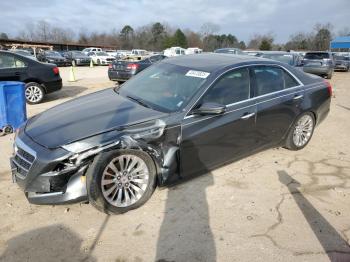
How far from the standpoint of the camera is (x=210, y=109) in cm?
371

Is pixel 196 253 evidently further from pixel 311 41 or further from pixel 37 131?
pixel 311 41

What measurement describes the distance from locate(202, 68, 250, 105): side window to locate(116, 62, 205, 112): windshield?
0.65 feet

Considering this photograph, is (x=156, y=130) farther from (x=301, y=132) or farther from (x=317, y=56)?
(x=317, y=56)

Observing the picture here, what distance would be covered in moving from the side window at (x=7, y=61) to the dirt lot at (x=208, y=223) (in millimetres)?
5034

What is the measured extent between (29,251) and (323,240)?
277cm

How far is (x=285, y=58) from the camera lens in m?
13.3

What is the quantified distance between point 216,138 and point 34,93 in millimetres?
6978

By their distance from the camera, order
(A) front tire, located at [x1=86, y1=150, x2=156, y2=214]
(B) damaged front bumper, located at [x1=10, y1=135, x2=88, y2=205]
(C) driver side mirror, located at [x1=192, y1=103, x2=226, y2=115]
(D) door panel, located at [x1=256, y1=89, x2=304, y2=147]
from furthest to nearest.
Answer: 1. (D) door panel, located at [x1=256, y1=89, x2=304, y2=147]
2. (C) driver side mirror, located at [x1=192, y1=103, x2=226, y2=115]
3. (A) front tire, located at [x1=86, y1=150, x2=156, y2=214]
4. (B) damaged front bumper, located at [x1=10, y1=135, x2=88, y2=205]

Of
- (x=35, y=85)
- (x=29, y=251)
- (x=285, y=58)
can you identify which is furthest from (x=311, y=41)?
(x=29, y=251)

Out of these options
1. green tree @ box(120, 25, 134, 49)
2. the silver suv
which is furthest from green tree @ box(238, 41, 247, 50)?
the silver suv

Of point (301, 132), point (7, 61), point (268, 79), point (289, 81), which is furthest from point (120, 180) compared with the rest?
point (7, 61)

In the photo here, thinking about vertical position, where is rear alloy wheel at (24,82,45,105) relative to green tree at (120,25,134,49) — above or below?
below

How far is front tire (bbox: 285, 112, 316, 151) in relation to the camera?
5191 millimetres

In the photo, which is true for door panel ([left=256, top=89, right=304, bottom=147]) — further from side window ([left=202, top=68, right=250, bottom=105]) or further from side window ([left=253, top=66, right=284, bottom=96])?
side window ([left=202, top=68, right=250, bottom=105])
